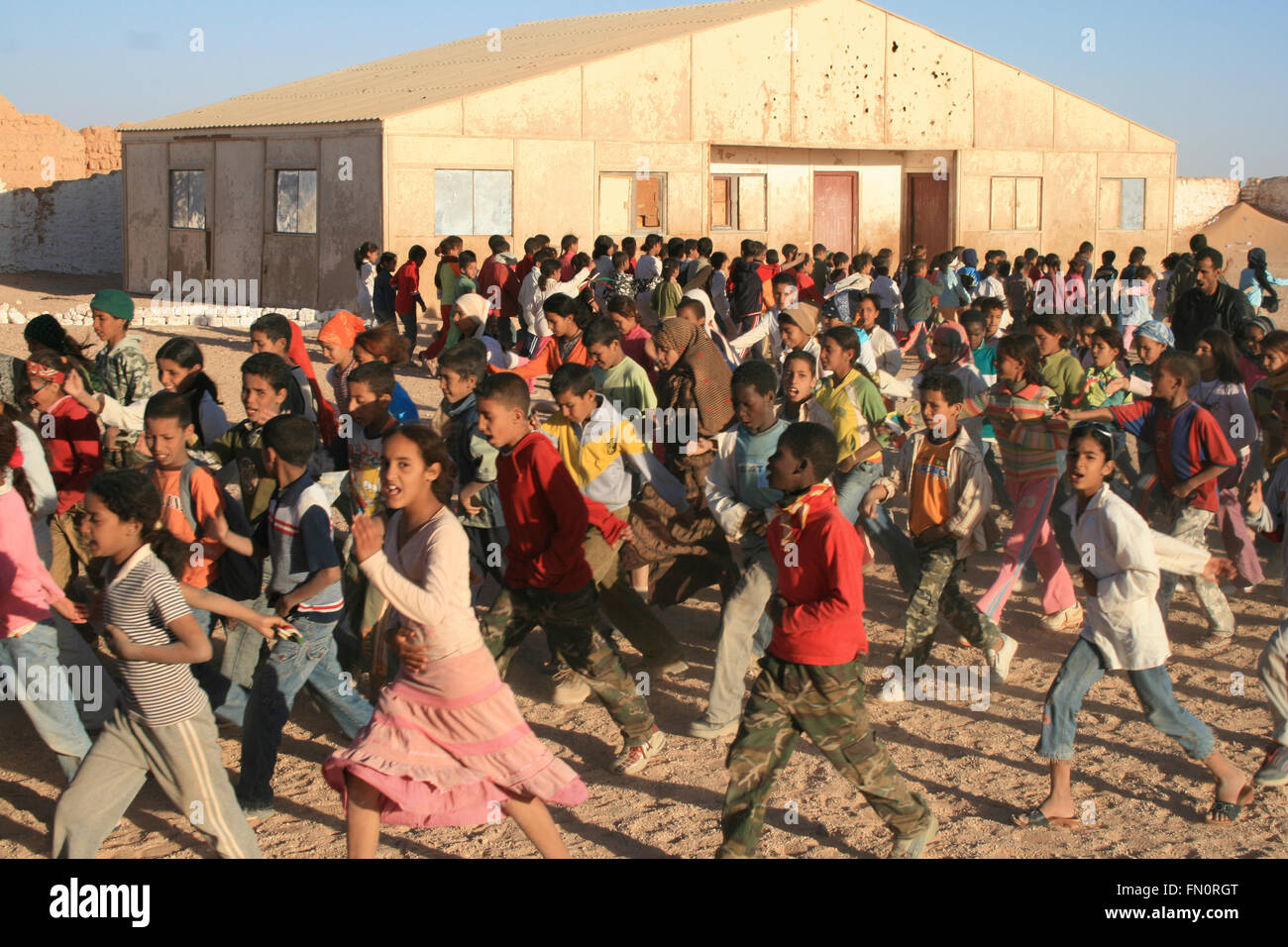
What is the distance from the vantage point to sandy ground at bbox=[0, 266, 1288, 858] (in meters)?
5.00

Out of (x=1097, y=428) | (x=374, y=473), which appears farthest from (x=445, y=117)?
(x=1097, y=428)

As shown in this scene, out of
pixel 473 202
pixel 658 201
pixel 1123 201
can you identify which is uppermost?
pixel 1123 201

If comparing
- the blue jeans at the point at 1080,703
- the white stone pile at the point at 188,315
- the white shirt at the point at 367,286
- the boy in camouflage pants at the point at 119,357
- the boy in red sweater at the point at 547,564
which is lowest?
the blue jeans at the point at 1080,703

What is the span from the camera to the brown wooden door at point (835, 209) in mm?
26797

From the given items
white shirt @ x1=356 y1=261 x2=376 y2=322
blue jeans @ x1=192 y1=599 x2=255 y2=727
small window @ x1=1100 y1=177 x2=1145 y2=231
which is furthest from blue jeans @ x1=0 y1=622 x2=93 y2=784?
small window @ x1=1100 y1=177 x2=1145 y2=231

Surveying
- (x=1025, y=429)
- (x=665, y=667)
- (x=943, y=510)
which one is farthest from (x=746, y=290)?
(x=665, y=667)

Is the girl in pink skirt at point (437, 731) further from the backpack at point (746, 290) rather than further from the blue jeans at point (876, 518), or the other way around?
the backpack at point (746, 290)

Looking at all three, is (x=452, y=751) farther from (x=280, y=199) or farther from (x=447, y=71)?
(x=447, y=71)

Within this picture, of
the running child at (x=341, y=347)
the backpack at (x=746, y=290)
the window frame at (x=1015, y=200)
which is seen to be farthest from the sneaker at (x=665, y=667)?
the window frame at (x=1015, y=200)

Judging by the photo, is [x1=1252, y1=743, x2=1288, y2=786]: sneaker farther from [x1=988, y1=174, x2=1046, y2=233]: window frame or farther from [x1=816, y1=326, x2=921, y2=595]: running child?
[x1=988, y1=174, x2=1046, y2=233]: window frame

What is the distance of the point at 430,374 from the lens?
17.4 metres

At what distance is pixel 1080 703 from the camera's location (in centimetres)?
512

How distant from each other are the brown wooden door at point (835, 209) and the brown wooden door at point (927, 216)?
141 centimetres

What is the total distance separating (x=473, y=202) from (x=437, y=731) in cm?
1822
